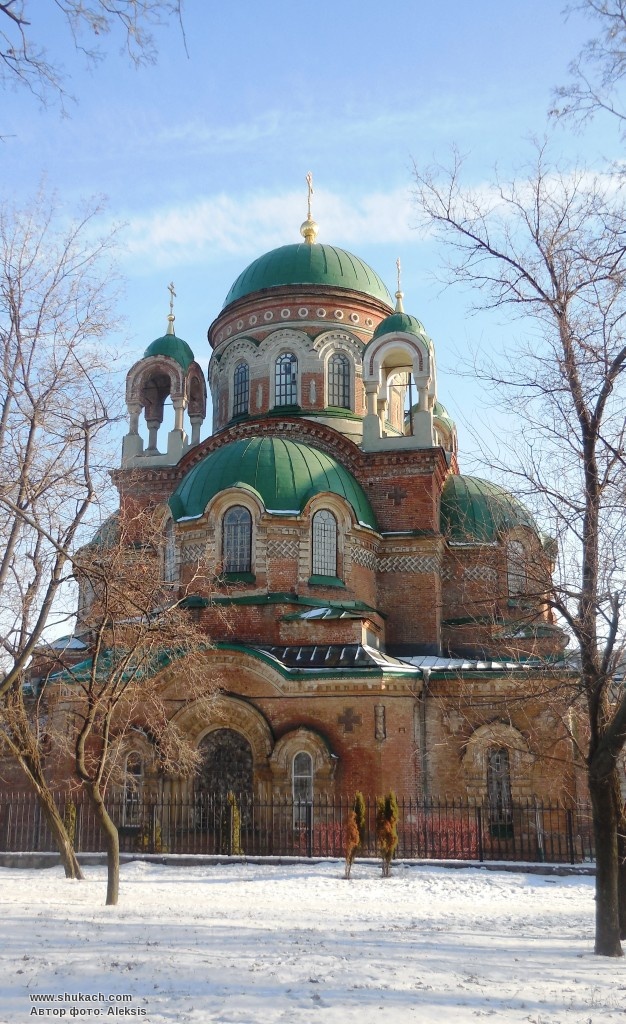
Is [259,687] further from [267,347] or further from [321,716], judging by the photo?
[267,347]

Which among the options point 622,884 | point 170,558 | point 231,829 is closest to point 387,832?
point 231,829

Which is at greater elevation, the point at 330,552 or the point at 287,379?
the point at 287,379

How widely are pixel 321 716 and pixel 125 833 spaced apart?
14.0 ft

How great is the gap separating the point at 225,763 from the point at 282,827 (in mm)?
1715

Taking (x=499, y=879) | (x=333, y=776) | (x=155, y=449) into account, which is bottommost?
(x=499, y=879)

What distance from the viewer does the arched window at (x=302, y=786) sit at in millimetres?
17625

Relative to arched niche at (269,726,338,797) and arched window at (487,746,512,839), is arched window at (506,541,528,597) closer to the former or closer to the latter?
arched niche at (269,726,338,797)

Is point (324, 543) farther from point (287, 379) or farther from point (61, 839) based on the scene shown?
point (61, 839)

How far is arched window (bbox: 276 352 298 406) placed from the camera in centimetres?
2556

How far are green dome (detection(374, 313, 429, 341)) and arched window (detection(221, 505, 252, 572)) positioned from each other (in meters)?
6.32

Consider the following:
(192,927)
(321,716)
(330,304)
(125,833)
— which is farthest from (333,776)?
(330,304)

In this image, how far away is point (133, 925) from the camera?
9008 millimetres

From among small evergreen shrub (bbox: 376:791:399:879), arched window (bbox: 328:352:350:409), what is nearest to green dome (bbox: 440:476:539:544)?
arched window (bbox: 328:352:350:409)

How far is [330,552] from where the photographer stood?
830 inches
